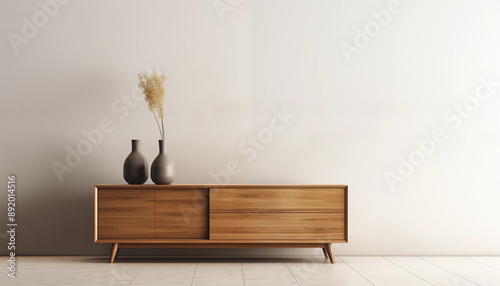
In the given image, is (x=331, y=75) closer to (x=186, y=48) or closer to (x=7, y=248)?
(x=186, y=48)

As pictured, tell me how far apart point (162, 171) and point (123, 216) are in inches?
19.1

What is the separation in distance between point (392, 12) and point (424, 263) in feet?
7.54

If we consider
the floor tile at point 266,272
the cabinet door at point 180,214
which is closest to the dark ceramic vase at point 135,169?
the cabinet door at point 180,214

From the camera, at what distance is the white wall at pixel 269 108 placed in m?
4.94

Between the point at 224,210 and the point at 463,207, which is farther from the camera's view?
the point at 463,207

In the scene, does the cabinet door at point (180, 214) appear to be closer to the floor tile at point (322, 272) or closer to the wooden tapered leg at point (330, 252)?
the floor tile at point (322, 272)

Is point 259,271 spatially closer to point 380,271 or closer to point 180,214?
point 180,214

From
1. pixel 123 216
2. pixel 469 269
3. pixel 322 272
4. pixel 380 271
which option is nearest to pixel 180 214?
pixel 123 216

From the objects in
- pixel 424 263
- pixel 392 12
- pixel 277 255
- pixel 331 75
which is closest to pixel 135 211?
pixel 277 255

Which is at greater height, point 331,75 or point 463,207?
point 331,75

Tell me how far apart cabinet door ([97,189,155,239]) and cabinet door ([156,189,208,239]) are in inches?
2.9

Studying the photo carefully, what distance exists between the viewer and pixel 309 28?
505 centimetres

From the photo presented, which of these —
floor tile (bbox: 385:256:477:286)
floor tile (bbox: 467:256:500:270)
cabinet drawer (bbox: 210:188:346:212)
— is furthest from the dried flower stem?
floor tile (bbox: 467:256:500:270)

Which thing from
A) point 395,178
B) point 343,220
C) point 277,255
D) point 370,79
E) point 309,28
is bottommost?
point 277,255
